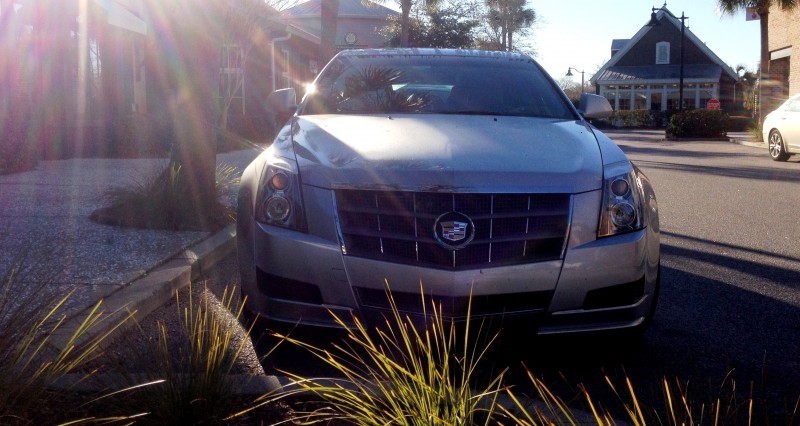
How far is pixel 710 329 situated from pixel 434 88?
222cm

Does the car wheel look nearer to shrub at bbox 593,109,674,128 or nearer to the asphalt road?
the asphalt road

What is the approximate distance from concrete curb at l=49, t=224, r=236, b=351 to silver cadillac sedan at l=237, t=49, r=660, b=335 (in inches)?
30.6

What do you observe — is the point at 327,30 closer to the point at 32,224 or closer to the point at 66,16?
the point at 66,16

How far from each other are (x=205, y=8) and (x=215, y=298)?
3797 mm

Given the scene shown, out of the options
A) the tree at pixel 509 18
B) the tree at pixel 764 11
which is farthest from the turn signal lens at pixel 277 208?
the tree at pixel 509 18

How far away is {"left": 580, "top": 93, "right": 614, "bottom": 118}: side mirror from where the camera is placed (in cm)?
608

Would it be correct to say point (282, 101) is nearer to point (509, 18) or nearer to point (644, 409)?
point (644, 409)

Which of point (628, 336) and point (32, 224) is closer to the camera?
point (628, 336)

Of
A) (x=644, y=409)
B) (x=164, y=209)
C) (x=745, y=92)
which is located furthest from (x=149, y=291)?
(x=745, y=92)

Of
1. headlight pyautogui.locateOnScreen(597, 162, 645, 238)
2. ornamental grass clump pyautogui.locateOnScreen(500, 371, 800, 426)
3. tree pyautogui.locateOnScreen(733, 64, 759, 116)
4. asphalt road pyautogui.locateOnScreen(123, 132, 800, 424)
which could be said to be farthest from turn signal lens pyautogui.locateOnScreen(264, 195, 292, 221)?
tree pyautogui.locateOnScreen(733, 64, 759, 116)

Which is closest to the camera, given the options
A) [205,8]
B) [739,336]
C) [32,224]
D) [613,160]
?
[613,160]

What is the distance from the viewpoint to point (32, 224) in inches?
295

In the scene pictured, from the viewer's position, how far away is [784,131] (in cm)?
1789

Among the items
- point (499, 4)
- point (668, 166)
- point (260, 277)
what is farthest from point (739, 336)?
point (499, 4)
